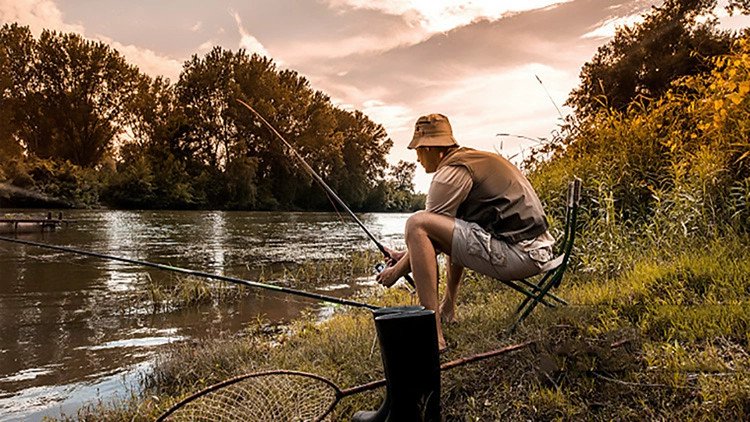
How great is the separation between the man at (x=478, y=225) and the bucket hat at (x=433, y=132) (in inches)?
6.2

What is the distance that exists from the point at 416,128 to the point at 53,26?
160 ft

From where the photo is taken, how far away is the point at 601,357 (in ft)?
7.39

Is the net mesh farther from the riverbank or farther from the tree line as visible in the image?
the tree line

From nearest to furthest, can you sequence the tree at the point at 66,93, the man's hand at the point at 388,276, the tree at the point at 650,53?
1. the man's hand at the point at 388,276
2. the tree at the point at 650,53
3. the tree at the point at 66,93

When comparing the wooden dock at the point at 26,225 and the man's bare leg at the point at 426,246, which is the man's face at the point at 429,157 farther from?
the wooden dock at the point at 26,225

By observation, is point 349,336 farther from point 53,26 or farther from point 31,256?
point 53,26

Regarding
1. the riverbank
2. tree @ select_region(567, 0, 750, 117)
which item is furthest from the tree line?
the riverbank

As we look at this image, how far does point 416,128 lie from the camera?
297cm

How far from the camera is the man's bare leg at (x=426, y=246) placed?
2600 millimetres

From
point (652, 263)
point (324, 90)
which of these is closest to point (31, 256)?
point (652, 263)

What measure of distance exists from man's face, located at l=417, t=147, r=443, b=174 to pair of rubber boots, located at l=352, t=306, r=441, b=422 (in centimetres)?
126

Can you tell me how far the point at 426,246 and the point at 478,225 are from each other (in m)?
0.33

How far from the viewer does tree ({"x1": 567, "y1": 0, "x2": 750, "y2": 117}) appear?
16.2m

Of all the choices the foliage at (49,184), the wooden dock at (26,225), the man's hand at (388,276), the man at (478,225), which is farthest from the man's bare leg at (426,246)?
the foliage at (49,184)
